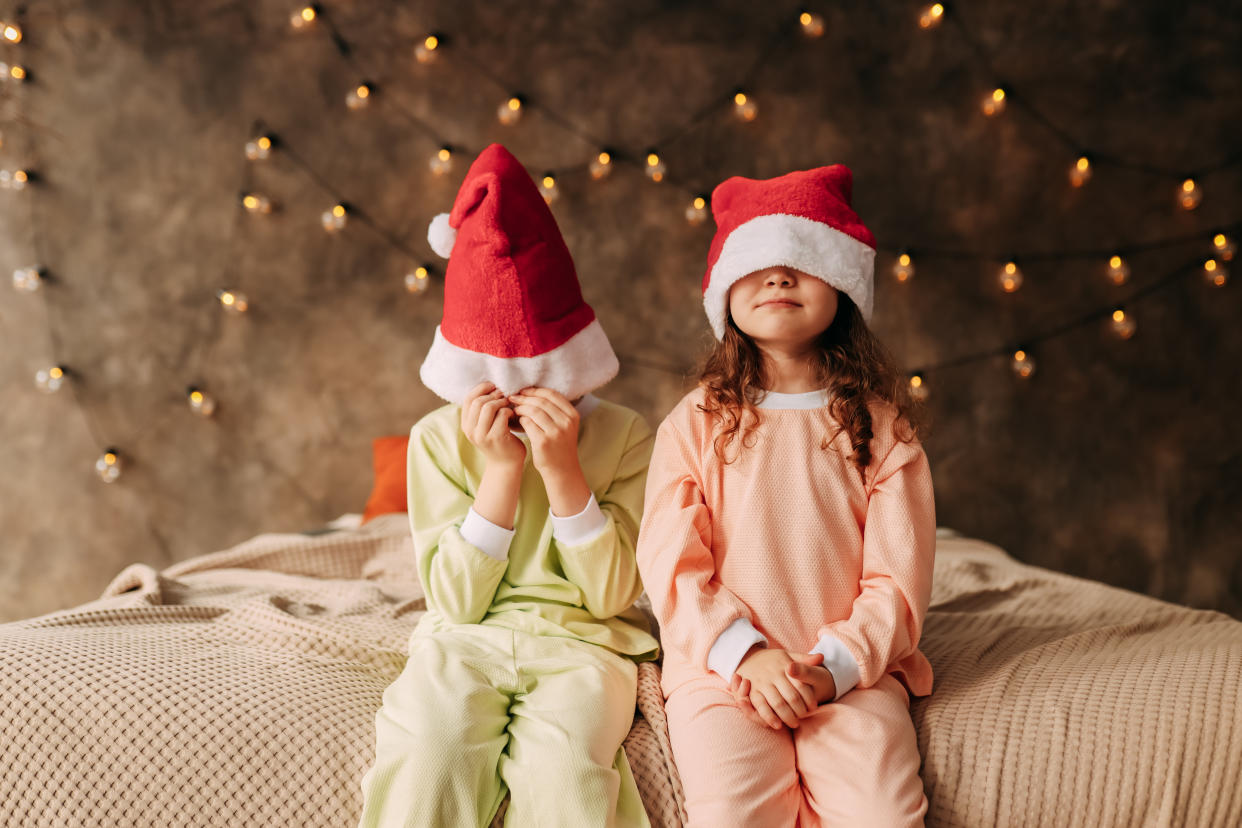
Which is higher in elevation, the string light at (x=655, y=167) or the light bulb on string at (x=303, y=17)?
the light bulb on string at (x=303, y=17)

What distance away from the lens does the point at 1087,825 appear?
2.96 feet

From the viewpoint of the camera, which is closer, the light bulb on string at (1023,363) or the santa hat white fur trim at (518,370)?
the santa hat white fur trim at (518,370)

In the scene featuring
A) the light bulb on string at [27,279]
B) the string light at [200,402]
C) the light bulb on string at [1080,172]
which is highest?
the light bulb on string at [1080,172]

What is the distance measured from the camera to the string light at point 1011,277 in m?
2.24

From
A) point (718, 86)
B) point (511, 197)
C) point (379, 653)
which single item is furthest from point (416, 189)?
point (379, 653)

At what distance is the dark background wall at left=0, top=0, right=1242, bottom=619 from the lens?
2.25 m

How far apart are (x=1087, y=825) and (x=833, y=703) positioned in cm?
28

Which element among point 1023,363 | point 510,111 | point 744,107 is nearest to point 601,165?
point 510,111

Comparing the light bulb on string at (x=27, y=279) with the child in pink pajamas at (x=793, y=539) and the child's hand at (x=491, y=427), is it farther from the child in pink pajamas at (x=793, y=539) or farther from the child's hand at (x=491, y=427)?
the child in pink pajamas at (x=793, y=539)

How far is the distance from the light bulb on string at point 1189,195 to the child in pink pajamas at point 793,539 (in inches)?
Answer: 61.9

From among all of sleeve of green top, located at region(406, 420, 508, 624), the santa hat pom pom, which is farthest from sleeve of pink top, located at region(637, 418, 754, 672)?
the santa hat pom pom

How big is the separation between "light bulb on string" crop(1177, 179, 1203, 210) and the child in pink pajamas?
5.16 feet

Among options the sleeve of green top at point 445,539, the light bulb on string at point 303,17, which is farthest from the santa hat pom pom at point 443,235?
the light bulb on string at point 303,17

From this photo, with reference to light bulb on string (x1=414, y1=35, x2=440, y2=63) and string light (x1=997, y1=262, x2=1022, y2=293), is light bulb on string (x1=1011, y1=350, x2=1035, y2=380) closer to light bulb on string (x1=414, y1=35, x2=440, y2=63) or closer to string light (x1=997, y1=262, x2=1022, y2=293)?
string light (x1=997, y1=262, x2=1022, y2=293)
